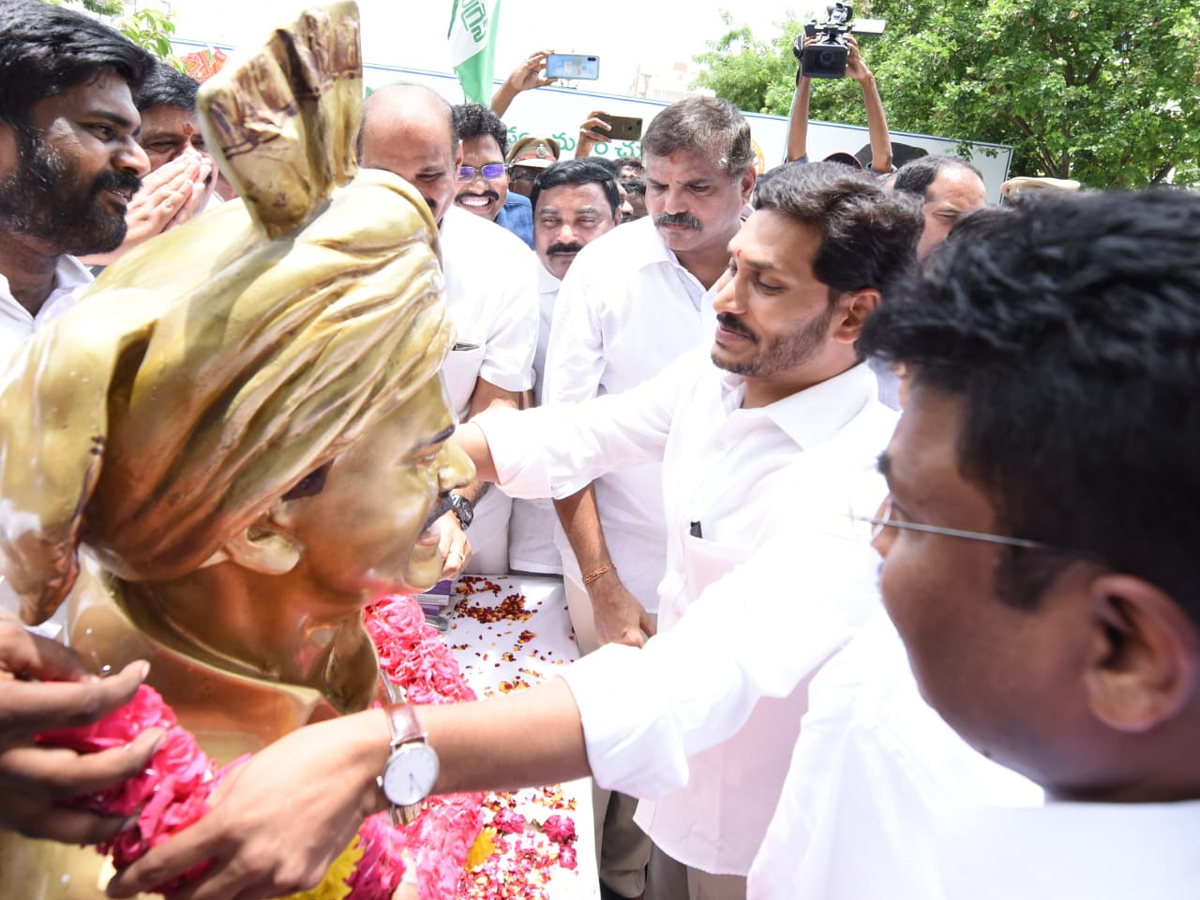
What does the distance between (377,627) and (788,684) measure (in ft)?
2.95

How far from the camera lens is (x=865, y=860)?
1315 millimetres

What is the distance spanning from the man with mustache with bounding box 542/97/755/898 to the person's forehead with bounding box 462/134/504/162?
1612 mm

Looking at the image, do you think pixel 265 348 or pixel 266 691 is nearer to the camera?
pixel 265 348

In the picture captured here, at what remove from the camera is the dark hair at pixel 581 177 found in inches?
189

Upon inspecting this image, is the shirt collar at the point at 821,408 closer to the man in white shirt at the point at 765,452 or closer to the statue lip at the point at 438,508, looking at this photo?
the man in white shirt at the point at 765,452

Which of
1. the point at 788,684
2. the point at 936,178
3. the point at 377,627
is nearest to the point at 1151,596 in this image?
the point at 788,684

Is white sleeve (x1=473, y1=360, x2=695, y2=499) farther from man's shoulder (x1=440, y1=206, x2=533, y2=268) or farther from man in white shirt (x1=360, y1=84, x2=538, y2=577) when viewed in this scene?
man's shoulder (x1=440, y1=206, x2=533, y2=268)

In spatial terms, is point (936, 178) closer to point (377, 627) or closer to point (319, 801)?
point (377, 627)

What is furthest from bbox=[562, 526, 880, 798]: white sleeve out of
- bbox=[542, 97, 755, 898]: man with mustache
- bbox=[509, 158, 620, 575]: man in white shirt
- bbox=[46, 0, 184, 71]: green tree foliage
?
bbox=[46, 0, 184, 71]: green tree foliage

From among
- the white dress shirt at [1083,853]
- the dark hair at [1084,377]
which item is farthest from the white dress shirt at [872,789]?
the dark hair at [1084,377]

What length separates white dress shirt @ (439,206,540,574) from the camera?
3361 millimetres

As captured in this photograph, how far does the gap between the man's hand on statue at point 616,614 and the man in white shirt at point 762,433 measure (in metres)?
0.44

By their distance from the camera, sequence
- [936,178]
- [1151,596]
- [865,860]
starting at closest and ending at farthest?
[1151,596]
[865,860]
[936,178]

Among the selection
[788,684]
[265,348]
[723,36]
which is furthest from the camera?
[723,36]
